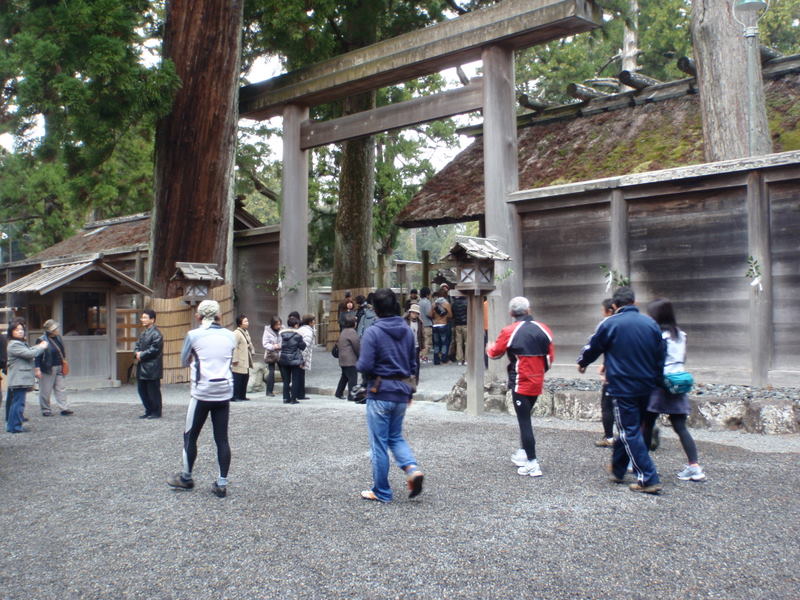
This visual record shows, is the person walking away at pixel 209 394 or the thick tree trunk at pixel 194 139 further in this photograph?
the thick tree trunk at pixel 194 139

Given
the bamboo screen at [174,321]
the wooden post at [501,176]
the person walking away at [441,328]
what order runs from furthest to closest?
the person walking away at [441,328] < the bamboo screen at [174,321] < the wooden post at [501,176]

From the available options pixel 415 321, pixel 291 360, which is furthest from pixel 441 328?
pixel 291 360

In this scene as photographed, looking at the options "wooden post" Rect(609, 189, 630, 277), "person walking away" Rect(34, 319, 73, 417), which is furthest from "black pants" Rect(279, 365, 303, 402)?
"wooden post" Rect(609, 189, 630, 277)

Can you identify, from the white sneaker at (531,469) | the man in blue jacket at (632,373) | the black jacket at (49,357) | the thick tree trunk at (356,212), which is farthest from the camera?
the thick tree trunk at (356,212)

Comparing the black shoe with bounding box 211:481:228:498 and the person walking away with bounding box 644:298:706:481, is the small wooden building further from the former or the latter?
the person walking away with bounding box 644:298:706:481

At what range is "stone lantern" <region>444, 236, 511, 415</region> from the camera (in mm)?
9984

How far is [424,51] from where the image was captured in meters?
12.5

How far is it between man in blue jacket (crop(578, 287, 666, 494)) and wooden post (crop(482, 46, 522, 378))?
5102 millimetres

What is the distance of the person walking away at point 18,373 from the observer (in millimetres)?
9742

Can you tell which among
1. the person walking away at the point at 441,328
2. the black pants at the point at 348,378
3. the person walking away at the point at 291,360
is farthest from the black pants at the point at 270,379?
the person walking away at the point at 441,328

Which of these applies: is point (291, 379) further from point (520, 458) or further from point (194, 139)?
point (520, 458)

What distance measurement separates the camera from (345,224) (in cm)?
1883

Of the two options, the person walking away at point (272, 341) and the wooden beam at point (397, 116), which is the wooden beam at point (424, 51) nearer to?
the wooden beam at point (397, 116)

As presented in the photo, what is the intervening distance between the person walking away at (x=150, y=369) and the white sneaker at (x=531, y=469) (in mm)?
6214
